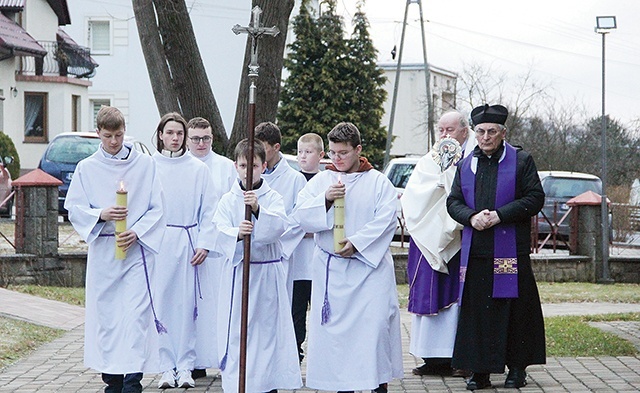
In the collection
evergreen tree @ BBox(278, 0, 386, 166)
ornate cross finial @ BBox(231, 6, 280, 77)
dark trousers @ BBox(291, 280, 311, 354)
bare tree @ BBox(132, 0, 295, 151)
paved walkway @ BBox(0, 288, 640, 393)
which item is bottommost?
paved walkway @ BBox(0, 288, 640, 393)

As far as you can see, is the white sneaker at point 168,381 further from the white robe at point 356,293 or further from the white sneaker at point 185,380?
the white robe at point 356,293

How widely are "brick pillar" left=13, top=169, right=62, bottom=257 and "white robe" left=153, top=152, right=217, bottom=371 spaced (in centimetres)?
675

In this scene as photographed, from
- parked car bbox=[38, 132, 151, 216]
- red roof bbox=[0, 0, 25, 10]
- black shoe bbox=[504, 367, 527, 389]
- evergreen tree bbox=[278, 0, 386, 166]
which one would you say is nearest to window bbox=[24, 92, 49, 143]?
red roof bbox=[0, 0, 25, 10]

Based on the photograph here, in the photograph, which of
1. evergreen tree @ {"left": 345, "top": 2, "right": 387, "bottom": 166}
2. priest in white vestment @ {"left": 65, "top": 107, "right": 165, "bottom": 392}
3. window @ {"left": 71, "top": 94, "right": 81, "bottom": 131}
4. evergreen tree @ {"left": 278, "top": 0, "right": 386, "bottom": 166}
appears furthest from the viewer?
evergreen tree @ {"left": 345, "top": 2, "right": 387, "bottom": 166}

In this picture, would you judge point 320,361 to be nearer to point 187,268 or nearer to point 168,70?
point 187,268

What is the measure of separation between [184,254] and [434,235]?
195cm

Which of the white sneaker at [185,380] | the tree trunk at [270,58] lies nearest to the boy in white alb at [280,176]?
the white sneaker at [185,380]

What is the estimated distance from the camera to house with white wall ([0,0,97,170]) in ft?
130

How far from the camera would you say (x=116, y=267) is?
26.2ft

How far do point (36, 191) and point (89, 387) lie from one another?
23.2ft

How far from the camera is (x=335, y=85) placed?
159 feet

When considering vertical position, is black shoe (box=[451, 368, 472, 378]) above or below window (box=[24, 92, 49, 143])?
below

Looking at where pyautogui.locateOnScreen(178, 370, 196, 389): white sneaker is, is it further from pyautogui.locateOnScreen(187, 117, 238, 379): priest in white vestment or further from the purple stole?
the purple stole

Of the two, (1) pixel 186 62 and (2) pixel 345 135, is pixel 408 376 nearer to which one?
(2) pixel 345 135
